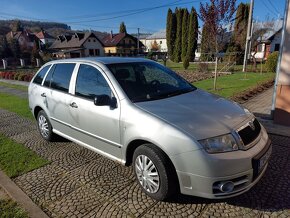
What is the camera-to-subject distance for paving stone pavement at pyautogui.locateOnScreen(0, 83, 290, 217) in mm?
2715

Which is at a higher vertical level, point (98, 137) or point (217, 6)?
point (217, 6)

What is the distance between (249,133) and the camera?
2.75 metres

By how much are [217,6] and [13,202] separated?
53.7 ft

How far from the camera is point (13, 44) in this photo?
47562 mm

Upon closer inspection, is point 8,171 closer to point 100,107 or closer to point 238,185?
point 100,107

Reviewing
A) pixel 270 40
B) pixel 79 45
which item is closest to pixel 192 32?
pixel 270 40

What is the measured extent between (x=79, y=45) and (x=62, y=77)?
5138cm

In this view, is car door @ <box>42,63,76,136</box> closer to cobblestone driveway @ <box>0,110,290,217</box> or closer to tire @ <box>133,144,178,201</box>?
cobblestone driveway @ <box>0,110,290,217</box>

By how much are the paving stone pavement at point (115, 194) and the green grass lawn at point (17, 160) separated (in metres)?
0.15

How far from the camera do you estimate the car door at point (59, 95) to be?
403 cm

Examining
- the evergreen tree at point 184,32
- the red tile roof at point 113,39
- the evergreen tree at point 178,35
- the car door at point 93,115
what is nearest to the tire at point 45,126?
the car door at point 93,115

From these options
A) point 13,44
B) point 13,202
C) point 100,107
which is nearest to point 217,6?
point 100,107

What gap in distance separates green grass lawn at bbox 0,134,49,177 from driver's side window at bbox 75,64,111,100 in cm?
140

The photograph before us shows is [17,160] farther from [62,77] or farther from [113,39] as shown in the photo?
[113,39]
